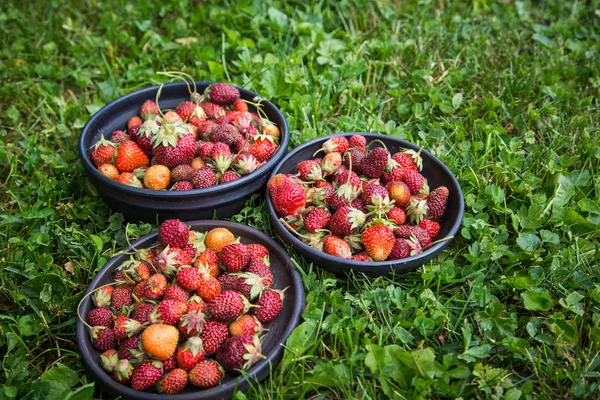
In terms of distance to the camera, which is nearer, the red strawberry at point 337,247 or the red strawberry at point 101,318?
the red strawberry at point 101,318

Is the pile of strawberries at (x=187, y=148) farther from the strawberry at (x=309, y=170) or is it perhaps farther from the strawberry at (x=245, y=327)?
the strawberry at (x=245, y=327)

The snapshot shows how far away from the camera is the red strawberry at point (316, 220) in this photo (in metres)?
2.08

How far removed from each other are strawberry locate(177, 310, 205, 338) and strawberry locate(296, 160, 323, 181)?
740 mm

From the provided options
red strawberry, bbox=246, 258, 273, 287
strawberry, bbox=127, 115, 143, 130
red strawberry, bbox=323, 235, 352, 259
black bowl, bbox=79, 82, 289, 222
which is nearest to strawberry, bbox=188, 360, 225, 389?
red strawberry, bbox=246, 258, 273, 287

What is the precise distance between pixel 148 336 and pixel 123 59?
2.05 m

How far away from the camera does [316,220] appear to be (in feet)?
6.82

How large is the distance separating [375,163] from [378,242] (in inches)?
15.2

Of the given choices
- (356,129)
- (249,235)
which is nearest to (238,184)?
(249,235)

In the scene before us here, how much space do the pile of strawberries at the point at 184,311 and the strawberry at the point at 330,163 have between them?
426 millimetres

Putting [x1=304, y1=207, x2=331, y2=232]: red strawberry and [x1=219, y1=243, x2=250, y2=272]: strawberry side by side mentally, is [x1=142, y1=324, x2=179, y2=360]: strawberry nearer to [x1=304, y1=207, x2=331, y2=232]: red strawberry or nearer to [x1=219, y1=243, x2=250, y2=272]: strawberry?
[x1=219, y1=243, x2=250, y2=272]: strawberry

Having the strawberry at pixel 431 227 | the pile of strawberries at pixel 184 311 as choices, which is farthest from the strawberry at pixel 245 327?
the strawberry at pixel 431 227

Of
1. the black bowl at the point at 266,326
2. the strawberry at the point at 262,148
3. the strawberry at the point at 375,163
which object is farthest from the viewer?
the strawberry at the point at 262,148

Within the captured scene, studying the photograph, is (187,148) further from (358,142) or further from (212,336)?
(212,336)

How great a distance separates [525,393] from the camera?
68.6 inches
